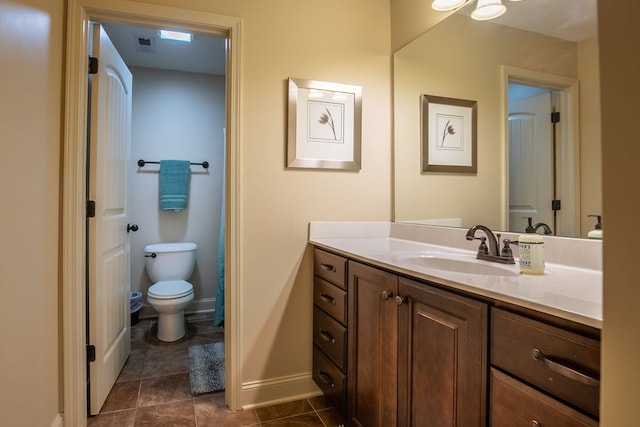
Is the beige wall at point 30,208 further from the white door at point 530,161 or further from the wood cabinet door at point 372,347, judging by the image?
the white door at point 530,161

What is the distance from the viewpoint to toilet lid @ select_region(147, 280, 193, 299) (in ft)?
8.45

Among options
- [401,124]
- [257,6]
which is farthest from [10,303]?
[401,124]

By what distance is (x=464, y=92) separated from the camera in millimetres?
1738

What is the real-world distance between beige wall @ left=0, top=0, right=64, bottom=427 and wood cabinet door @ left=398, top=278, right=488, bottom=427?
1262 millimetres

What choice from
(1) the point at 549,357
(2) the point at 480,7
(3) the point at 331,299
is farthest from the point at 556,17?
(3) the point at 331,299

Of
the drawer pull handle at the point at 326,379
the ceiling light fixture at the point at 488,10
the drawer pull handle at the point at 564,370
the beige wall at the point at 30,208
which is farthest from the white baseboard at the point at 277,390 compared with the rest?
the ceiling light fixture at the point at 488,10

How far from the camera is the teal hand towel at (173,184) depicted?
3.18m

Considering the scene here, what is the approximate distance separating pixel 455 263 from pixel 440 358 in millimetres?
534

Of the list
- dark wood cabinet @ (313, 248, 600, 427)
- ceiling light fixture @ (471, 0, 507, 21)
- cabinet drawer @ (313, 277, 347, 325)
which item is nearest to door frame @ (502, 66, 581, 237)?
ceiling light fixture @ (471, 0, 507, 21)

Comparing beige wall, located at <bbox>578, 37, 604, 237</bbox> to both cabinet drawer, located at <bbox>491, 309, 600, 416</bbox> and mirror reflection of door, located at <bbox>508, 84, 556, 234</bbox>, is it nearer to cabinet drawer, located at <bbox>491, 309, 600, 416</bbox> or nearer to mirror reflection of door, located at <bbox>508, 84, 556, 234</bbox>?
mirror reflection of door, located at <bbox>508, 84, 556, 234</bbox>

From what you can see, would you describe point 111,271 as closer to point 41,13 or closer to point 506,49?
point 41,13

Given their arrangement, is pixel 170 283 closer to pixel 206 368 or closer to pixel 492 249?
pixel 206 368

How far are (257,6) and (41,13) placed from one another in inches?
38.4

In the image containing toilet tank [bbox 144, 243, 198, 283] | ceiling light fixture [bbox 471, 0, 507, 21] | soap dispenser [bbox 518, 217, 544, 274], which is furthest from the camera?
toilet tank [bbox 144, 243, 198, 283]
